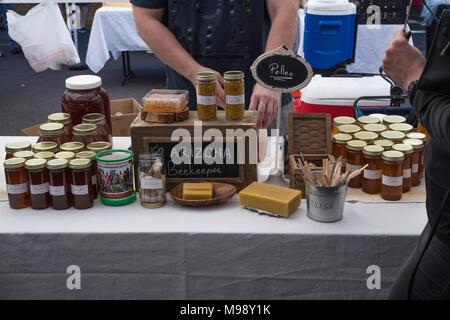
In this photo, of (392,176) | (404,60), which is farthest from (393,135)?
(404,60)

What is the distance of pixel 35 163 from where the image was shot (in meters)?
1.43

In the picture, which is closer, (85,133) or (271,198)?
(271,198)

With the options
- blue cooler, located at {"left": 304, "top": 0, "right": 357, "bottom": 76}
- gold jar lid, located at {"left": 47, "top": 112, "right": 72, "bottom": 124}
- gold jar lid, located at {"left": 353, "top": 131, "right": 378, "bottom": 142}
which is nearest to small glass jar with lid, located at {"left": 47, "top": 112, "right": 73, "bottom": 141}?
gold jar lid, located at {"left": 47, "top": 112, "right": 72, "bottom": 124}

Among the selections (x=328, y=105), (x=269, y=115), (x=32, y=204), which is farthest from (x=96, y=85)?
(x=328, y=105)

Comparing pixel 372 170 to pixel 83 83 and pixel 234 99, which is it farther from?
pixel 83 83

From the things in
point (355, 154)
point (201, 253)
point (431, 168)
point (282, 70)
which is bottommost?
point (201, 253)

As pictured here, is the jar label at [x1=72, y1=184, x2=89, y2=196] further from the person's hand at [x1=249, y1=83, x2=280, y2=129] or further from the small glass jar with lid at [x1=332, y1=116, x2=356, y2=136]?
the small glass jar with lid at [x1=332, y1=116, x2=356, y2=136]

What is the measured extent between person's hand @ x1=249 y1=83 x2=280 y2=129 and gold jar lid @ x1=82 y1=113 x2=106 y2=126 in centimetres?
47

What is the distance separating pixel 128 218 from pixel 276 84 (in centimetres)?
58

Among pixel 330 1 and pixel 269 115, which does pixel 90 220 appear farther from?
pixel 330 1

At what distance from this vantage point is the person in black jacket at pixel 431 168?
3.35 ft

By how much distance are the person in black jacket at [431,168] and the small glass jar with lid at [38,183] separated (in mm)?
921

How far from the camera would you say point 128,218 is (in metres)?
1.45

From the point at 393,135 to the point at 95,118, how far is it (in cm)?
92
